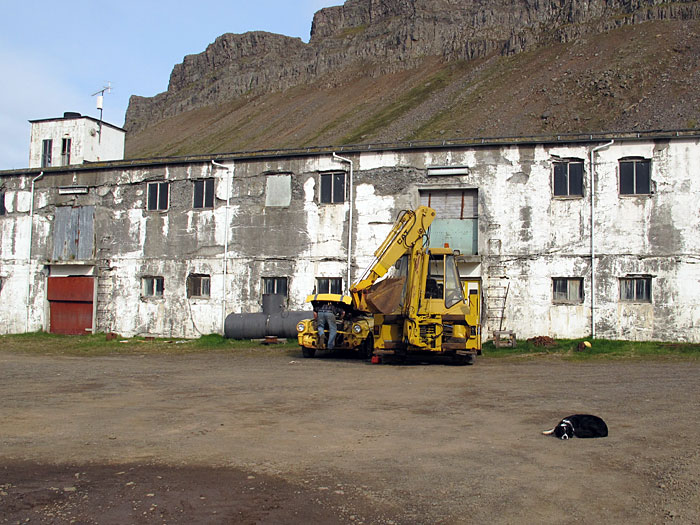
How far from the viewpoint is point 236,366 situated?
653 inches

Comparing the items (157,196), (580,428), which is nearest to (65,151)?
(157,196)

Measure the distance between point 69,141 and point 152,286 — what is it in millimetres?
9099

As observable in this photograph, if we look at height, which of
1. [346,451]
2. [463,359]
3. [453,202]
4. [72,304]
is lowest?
[346,451]

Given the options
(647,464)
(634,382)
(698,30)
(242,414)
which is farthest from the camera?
(698,30)

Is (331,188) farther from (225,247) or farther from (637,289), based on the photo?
(637,289)

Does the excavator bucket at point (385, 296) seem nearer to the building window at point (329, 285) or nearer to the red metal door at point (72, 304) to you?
the building window at point (329, 285)

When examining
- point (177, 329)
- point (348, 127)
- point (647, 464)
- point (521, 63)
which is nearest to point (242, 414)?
point (647, 464)

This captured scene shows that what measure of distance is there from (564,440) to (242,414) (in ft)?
14.7

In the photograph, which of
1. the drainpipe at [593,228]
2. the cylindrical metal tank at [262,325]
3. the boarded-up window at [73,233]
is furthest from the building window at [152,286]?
the drainpipe at [593,228]

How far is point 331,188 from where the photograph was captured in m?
24.1

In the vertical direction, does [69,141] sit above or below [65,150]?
above

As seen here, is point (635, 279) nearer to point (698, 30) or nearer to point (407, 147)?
point (407, 147)

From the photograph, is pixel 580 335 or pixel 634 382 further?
pixel 580 335

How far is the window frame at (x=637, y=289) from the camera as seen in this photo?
816 inches
